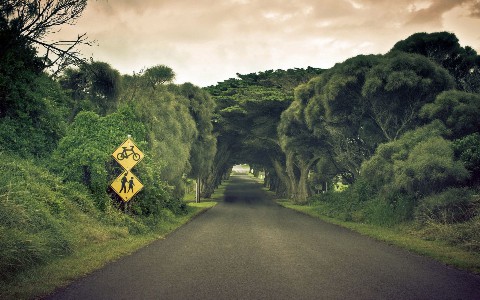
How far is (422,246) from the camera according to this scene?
36.1 ft

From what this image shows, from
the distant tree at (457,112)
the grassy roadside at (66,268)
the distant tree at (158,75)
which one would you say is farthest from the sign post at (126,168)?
the distant tree at (457,112)

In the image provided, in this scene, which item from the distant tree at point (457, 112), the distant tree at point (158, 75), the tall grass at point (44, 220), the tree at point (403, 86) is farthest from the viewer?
the distant tree at point (158, 75)

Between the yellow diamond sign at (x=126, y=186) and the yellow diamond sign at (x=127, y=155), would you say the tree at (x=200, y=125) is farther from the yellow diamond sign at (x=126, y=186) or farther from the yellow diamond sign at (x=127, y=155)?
the yellow diamond sign at (x=126, y=186)

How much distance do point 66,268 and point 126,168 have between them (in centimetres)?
598

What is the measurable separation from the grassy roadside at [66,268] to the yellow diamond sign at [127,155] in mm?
2744

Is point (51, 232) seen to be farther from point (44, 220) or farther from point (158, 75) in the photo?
point (158, 75)

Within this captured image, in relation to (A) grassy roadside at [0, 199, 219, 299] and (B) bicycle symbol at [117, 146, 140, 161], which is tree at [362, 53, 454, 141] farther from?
(A) grassy roadside at [0, 199, 219, 299]

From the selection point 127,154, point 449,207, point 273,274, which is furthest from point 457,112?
point 127,154

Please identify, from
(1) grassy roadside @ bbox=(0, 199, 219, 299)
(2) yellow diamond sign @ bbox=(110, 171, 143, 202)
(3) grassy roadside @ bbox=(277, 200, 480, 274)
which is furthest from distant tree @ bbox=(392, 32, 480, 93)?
(1) grassy roadside @ bbox=(0, 199, 219, 299)

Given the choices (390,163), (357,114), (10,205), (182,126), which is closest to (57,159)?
Result: (10,205)

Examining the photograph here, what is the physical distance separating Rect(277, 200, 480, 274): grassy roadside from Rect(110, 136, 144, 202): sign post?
30.3ft

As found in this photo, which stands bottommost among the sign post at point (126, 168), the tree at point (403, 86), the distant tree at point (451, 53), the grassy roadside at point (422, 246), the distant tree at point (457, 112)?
the grassy roadside at point (422, 246)

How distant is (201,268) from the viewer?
26.3 ft

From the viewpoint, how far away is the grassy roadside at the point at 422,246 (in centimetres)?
857
